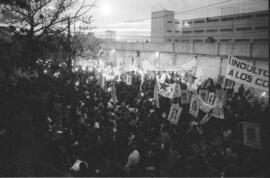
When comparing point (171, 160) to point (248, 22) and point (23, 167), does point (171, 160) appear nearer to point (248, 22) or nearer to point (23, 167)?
point (23, 167)

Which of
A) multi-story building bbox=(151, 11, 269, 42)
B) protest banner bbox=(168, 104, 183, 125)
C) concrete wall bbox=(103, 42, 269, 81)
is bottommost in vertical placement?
protest banner bbox=(168, 104, 183, 125)

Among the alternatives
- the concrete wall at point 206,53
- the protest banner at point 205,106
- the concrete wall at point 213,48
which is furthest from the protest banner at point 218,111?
the concrete wall at point 206,53

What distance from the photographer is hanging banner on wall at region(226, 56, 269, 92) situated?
937cm

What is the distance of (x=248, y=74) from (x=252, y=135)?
3.04m

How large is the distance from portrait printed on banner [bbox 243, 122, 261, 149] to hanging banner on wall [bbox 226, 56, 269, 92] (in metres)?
2.41

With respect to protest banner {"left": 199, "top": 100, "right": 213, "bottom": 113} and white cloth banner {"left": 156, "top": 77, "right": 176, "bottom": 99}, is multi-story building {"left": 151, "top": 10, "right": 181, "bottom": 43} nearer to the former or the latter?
white cloth banner {"left": 156, "top": 77, "right": 176, "bottom": 99}

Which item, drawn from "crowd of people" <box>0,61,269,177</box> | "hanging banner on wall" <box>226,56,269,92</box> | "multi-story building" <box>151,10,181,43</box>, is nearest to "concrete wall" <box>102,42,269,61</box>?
"hanging banner on wall" <box>226,56,269,92</box>

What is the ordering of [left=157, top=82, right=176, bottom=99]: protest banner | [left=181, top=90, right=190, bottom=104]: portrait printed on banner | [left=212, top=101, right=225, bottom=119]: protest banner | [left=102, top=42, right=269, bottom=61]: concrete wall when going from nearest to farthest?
[left=212, top=101, right=225, bottom=119]: protest banner
[left=181, top=90, right=190, bottom=104]: portrait printed on banner
[left=157, top=82, right=176, bottom=99]: protest banner
[left=102, top=42, right=269, bottom=61]: concrete wall

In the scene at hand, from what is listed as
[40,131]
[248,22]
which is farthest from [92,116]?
[248,22]

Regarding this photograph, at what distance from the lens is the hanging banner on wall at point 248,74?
9367 millimetres

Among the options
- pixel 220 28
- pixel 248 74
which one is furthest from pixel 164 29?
pixel 248 74

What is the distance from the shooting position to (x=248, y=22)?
222 feet

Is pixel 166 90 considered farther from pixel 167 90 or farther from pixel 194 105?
pixel 194 105

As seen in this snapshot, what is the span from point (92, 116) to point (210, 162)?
186 inches
